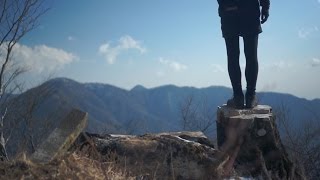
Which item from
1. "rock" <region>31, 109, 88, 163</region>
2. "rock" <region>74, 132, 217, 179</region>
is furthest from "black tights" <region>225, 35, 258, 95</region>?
"rock" <region>31, 109, 88, 163</region>

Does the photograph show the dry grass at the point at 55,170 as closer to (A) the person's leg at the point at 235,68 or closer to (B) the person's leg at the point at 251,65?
(A) the person's leg at the point at 235,68

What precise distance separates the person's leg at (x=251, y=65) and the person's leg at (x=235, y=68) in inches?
4.1

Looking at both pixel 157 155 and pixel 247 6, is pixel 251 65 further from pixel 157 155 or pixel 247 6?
pixel 157 155

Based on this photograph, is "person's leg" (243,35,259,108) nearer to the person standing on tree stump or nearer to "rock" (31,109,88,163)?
the person standing on tree stump

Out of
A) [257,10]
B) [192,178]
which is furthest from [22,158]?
[257,10]

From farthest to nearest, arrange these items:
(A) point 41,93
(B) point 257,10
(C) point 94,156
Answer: (A) point 41,93, (B) point 257,10, (C) point 94,156

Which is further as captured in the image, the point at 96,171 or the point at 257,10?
the point at 257,10

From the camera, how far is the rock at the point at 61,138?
11.0ft

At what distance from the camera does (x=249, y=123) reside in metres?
4.63

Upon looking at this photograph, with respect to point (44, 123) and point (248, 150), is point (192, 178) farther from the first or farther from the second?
point (44, 123)

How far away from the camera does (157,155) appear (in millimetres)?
4191

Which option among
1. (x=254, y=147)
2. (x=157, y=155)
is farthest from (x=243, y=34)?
(x=157, y=155)

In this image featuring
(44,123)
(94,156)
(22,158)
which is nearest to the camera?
(22,158)

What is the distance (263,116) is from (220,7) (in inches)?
61.8
